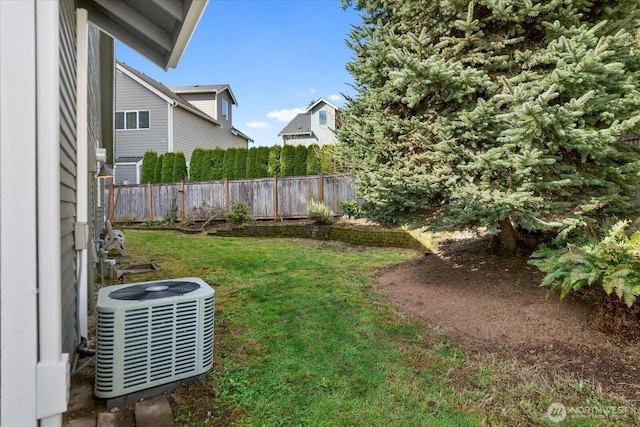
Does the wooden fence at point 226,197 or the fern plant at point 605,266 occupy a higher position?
the wooden fence at point 226,197

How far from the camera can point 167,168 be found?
48.9 feet

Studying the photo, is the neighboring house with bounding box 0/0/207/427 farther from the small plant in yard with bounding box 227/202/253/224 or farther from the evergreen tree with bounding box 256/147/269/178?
the evergreen tree with bounding box 256/147/269/178

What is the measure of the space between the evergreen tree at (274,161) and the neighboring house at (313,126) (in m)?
11.3

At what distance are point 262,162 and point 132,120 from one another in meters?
7.78

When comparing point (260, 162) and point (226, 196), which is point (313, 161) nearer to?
point (260, 162)

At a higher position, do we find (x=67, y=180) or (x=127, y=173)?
(x=127, y=173)

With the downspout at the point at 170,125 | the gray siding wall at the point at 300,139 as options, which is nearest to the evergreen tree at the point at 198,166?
the downspout at the point at 170,125

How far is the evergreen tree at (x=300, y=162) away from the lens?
1330 centimetres

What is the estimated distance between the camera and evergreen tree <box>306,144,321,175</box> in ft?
42.3

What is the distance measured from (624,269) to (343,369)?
2309 millimetres

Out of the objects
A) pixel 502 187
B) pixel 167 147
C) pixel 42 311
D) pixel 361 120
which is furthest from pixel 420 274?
pixel 167 147
